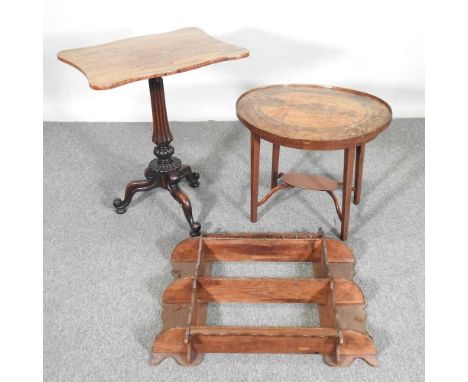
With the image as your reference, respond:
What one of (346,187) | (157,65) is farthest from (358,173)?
(157,65)

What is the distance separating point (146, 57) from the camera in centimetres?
201

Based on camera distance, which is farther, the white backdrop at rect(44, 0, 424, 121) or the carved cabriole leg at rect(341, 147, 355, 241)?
the white backdrop at rect(44, 0, 424, 121)

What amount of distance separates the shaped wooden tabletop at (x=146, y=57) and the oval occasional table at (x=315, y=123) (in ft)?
0.91

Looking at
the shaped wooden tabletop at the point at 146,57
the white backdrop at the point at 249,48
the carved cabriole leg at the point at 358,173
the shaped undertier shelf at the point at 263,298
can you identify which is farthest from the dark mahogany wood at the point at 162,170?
the white backdrop at the point at 249,48

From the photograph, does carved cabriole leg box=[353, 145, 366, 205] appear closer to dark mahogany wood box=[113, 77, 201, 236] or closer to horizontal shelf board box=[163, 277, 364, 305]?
horizontal shelf board box=[163, 277, 364, 305]

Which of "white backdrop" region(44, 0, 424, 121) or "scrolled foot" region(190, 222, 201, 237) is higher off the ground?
"white backdrop" region(44, 0, 424, 121)

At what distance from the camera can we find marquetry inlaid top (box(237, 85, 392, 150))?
187 cm

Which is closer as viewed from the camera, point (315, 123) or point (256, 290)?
point (256, 290)

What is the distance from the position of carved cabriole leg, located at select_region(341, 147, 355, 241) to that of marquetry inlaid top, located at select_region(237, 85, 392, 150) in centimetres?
10

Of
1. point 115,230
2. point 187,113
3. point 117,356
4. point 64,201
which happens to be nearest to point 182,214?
point 115,230

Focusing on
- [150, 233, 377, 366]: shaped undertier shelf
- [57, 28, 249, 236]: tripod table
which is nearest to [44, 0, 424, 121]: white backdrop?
[57, 28, 249, 236]: tripod table

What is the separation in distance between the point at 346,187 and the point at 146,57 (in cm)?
102

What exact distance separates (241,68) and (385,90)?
1.05 metres

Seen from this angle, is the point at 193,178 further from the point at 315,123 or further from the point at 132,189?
the point at 315,123
